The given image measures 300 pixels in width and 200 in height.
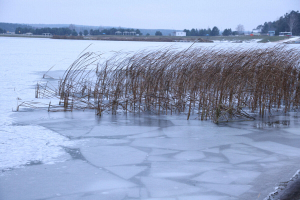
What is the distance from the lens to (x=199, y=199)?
2.92m

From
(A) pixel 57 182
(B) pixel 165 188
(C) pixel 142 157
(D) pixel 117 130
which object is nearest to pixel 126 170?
(C) pixel 142 157

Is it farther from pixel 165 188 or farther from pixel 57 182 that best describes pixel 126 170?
pixel 57 182

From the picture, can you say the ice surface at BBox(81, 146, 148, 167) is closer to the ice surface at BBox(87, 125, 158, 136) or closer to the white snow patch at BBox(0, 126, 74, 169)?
the white snow patch at BBox(0, 126, 74, 169)

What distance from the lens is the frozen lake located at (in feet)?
10.2

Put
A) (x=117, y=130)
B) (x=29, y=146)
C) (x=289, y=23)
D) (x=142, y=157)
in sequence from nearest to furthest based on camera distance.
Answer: (x=142, y=157), (x=29, y=146), (x=117, y=130), (x=289, y=23)

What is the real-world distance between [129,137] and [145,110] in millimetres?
2118

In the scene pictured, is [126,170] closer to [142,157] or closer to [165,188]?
[142,157]

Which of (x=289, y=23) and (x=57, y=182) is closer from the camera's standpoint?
(x=57, y=182)

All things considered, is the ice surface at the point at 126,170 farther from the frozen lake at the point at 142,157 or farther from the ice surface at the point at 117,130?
the ice surface at the point at 117,130

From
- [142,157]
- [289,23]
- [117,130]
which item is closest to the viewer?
[142,157]

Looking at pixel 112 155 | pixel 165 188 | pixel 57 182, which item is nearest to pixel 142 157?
pixel 112 155

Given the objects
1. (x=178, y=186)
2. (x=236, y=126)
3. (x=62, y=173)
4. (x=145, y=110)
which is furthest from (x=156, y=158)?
(x=145, y=110)

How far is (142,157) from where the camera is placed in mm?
4020

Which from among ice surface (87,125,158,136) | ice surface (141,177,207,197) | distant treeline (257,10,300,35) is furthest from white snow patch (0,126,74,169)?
distant treeline (257,10,300,35)
